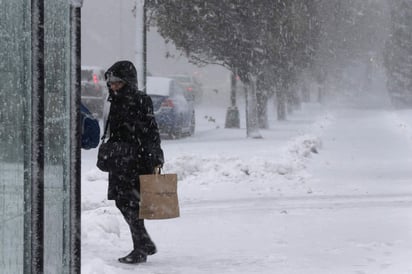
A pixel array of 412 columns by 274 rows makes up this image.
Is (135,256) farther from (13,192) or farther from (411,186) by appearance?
(411,186)

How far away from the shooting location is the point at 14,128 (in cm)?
458

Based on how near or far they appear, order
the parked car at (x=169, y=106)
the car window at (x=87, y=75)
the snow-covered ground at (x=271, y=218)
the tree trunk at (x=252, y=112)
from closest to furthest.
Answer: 1. the snow-covered ground at (x=271, y=218)
2. the parked car at (x=169, y=106)
3. the tree trunk at (x=252, y=112)
4. the car window at (x=87, y=75)

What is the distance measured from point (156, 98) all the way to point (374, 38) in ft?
141

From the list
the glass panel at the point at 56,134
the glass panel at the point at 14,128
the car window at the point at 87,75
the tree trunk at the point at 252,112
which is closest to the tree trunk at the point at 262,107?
the tree trunk at the point at 252,112

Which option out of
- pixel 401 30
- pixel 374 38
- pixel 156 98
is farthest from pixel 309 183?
pixel 374 38

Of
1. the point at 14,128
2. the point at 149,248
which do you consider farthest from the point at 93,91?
the point at 14,128

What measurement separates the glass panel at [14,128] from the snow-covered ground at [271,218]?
2030 mm

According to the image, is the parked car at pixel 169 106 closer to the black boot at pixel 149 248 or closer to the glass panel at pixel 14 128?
the black boot at pixel 149 248

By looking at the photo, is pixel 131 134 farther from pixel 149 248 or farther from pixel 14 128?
pixel 14 128

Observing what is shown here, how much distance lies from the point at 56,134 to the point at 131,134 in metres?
2.17

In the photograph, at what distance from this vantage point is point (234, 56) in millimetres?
22297

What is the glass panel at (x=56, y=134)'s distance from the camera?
199 inches

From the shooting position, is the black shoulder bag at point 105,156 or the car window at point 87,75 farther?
the car window at point 87,75

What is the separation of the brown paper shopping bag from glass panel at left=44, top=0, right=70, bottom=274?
5.78 ft
